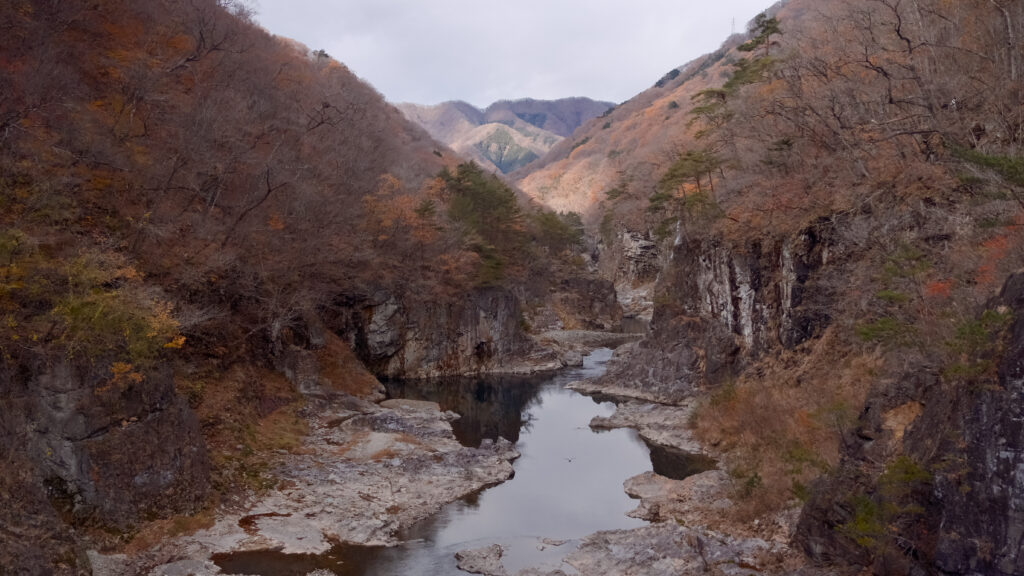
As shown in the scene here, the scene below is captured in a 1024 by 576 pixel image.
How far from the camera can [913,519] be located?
36.5ft

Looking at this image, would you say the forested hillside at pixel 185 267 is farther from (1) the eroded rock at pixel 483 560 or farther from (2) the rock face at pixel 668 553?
(2) the rock face at pixel 668 553

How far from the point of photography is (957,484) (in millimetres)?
10062

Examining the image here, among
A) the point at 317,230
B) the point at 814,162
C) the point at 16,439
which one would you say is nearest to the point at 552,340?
the point at 317,230

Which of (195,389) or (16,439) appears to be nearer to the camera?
(16,439)

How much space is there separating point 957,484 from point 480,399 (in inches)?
1126

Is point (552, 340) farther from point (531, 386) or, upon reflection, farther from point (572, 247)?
point (572, 247)

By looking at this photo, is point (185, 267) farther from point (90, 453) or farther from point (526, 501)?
point (526, 501)

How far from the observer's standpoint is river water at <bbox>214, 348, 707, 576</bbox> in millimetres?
15547

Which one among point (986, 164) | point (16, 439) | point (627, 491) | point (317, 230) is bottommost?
point (627, 491)

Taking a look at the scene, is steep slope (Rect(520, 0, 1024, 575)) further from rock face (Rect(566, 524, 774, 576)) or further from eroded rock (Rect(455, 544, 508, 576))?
eroded rock (Rect(455, 544, 508, 576))

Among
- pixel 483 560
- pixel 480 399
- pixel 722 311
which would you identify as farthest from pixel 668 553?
pixel 480 399

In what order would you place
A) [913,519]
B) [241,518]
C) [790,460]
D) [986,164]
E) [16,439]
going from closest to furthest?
[913,519] → [986,164] → [16,439] → [241,518] → [790,460]

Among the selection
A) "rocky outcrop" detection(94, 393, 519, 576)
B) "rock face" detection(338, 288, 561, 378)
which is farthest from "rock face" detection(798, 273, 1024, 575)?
"rock face" detection(338, 288, 561, 378)

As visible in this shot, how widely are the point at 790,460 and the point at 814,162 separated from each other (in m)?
14.1
